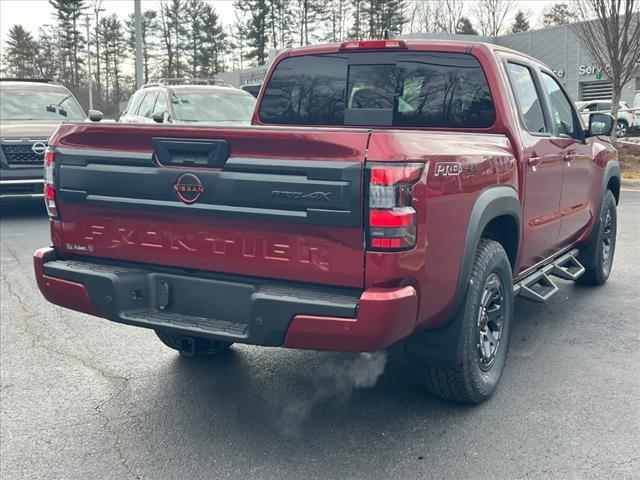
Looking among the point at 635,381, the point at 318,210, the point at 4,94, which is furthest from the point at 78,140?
the point at 4,94

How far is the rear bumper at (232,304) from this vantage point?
299cm

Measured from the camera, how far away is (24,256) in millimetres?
8016

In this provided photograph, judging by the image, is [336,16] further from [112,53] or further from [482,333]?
[482,333]

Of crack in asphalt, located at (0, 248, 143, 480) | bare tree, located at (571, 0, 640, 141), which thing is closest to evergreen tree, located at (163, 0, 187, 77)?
bare tree, located at (571, 0, 640, 141)

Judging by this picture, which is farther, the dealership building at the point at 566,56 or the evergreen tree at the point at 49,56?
the evergreen tree at the point at 49,56

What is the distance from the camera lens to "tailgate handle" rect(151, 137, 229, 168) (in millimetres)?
3217

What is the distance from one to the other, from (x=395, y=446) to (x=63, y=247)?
6.35ft

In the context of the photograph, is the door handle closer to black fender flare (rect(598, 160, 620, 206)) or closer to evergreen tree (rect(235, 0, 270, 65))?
black fender flare (rect(598, 160, 620, 206))

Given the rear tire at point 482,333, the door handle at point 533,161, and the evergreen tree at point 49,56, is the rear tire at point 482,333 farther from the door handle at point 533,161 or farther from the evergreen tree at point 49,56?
the evergreen tree at point 49,56

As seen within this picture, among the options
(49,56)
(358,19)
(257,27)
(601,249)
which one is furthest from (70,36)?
(601,249)

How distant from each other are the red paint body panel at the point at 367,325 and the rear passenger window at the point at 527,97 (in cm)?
194

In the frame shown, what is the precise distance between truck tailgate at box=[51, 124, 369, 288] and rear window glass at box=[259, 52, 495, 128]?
155 centimetres

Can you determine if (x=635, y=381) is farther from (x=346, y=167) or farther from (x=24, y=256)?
(x=24, y=256)

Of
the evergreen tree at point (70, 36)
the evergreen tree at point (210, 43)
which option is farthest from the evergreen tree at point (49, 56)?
the evergreen tree at point (210, 43)
